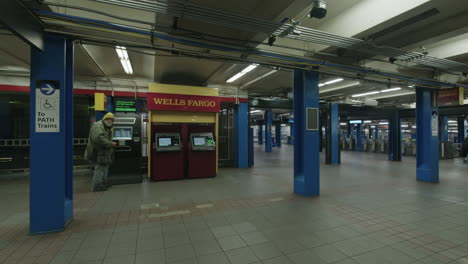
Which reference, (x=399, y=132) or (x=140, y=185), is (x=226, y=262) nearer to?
(x=140, y=185)

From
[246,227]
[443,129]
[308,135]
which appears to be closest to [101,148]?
[246,227]

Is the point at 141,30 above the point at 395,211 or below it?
above

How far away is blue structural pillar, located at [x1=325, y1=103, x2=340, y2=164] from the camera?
9688 millimetres

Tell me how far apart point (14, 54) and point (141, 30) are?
443 cm

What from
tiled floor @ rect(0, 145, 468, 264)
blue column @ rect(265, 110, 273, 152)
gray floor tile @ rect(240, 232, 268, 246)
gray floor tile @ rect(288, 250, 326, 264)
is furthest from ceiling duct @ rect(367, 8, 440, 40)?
blue column @ rect(265, 110, 273, 152)

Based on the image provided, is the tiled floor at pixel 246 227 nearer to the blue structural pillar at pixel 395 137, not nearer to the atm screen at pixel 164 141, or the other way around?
the atm screen at pixel 164 141

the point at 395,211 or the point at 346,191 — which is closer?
the point at 395,211

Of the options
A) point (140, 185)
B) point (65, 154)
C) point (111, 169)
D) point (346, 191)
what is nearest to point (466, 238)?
point (346, 191)

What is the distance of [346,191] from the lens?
4906 millimetres

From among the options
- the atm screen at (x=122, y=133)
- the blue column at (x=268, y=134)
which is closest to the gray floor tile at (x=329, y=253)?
the atm screen at (x=122, y=133)

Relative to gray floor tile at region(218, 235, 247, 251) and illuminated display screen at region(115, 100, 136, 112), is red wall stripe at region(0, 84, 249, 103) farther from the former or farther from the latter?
gray floor tile at region(218, 235, 247, 251)

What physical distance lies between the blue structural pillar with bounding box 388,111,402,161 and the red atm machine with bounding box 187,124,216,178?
1010 cm

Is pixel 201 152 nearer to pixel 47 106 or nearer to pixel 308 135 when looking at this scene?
pixel 308 135

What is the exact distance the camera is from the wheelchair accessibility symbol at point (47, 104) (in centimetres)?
279
